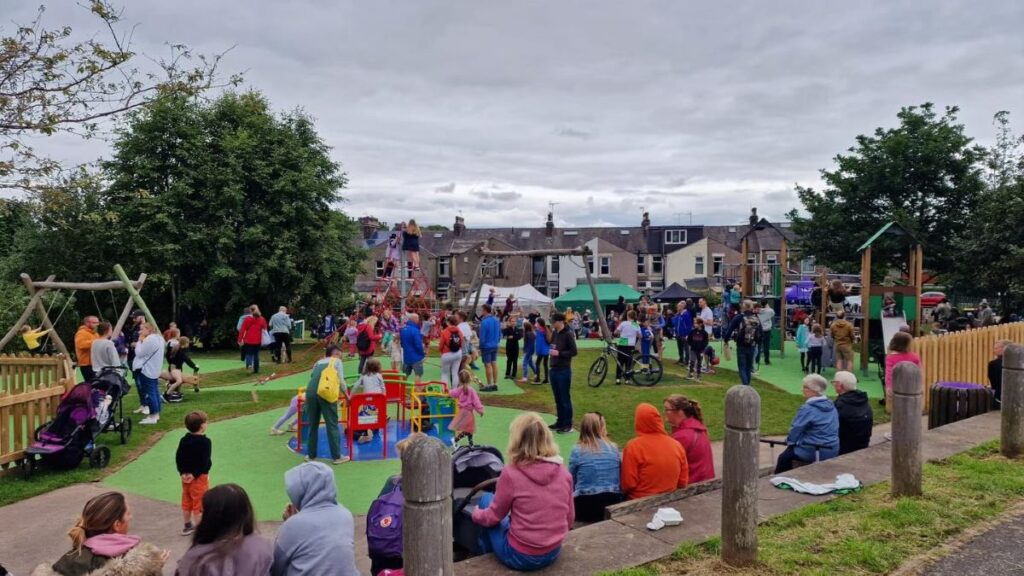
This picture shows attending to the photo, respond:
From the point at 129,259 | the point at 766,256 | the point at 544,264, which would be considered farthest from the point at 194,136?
the point at 766,256

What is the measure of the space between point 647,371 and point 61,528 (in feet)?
40.2

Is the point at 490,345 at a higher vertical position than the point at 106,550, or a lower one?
higher

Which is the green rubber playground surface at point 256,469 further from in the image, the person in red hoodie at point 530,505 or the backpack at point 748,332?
the backpack at point 748,332

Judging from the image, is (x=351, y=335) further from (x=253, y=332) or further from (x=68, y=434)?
(x=68, y=434)

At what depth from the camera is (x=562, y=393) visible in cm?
1079

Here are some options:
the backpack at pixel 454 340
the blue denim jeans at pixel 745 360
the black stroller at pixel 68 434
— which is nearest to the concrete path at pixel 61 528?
the black stroller at pixel 68 434

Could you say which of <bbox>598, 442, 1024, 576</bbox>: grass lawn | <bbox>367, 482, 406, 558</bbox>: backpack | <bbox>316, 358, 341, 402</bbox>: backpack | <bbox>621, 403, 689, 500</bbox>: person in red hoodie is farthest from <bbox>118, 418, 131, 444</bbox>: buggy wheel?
<bbox>598, 442, 1024, 576</bbox>: grass lawn

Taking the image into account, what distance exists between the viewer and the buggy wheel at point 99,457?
8717 millimetres

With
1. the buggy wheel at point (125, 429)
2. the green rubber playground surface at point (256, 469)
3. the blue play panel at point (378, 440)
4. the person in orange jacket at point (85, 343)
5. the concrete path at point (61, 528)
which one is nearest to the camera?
the concrete path at point (61, 528)

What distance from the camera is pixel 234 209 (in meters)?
25.0

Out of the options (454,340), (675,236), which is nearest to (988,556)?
(454,340)

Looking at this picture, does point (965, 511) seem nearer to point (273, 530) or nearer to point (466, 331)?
point (273, 530)

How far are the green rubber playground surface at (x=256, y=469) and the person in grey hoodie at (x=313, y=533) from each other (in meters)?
3.60

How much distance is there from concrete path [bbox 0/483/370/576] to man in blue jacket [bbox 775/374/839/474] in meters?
4.39
